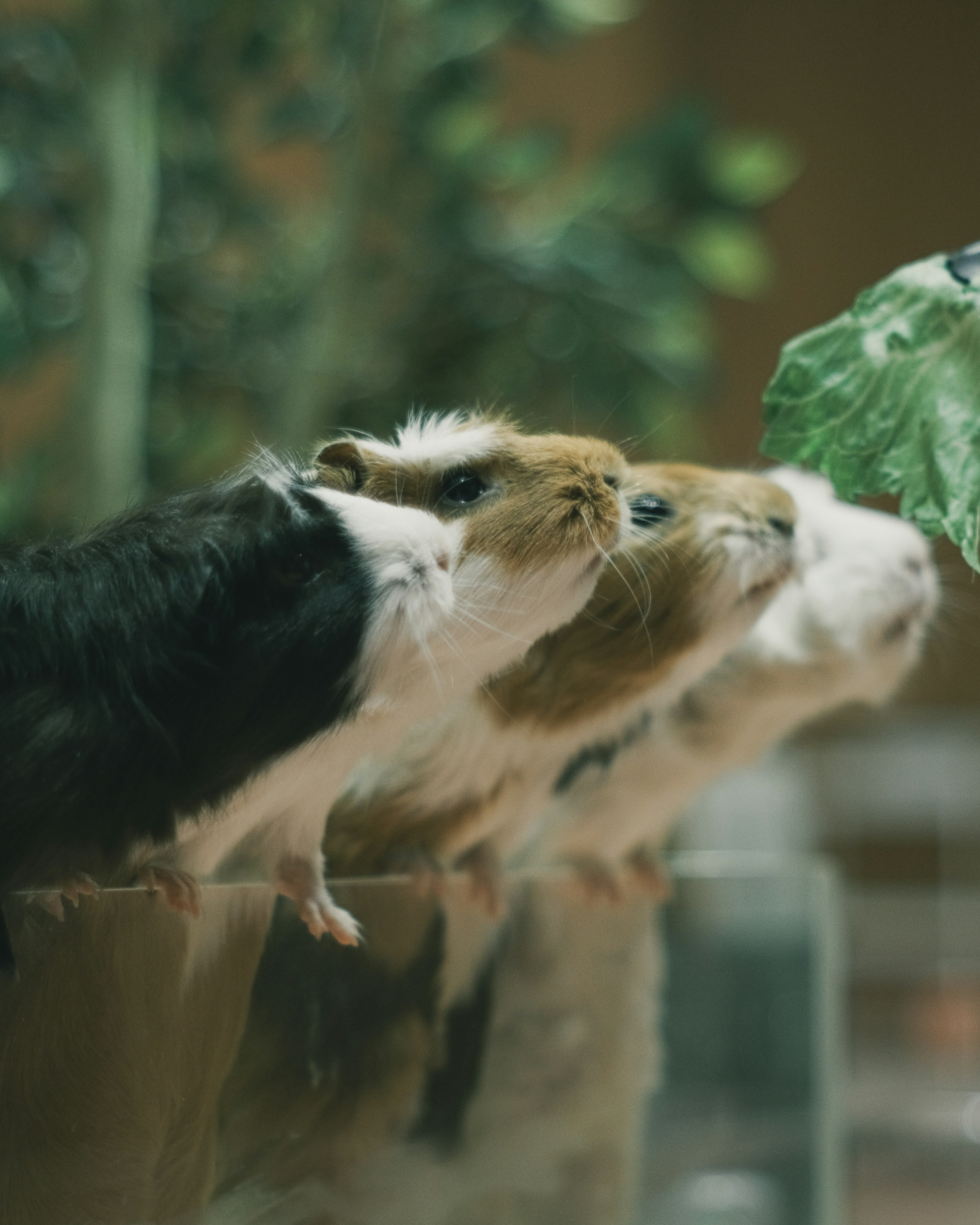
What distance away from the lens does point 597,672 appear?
1.13 meters

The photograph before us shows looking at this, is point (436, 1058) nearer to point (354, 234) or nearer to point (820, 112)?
point (354, 234)

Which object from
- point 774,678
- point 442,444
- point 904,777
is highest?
point 904,777

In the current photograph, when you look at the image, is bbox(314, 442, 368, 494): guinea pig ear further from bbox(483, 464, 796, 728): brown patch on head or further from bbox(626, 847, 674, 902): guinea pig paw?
bbox(626, 847, 674, 902): guinea pig paw

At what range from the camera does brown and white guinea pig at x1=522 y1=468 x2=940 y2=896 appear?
1389 mm

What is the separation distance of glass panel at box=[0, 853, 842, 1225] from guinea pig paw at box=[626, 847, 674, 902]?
2 centimetres

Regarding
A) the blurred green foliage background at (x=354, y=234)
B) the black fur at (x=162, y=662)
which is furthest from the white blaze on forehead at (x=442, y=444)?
the blurred green foliage background at (x=354, y=234)

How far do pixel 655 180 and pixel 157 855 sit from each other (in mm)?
1968

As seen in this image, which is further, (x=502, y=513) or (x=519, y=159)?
(x=519, y=159)


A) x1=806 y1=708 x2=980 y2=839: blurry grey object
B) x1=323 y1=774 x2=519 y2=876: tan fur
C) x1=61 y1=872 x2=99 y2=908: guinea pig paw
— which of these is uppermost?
x1=806 y1=708 x2=980 y2=839: blurry grey object

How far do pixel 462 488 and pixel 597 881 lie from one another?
633 mm

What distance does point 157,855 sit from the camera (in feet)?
2.63

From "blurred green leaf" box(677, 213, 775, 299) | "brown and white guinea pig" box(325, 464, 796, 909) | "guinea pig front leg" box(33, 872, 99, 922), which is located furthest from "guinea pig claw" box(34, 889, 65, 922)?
"blurred green leaf" box(677, 213, 775, 299)

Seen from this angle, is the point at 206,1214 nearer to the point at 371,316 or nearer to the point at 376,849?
the point at 376,849

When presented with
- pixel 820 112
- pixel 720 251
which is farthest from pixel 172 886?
pixel 820 112
